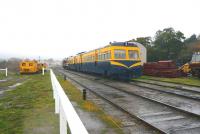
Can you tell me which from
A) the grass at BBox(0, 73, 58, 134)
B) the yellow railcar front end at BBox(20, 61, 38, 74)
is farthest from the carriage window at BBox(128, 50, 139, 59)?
the yellow railcar front end at BBox(20, 61, 38, 74)

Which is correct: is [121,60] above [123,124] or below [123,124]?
above

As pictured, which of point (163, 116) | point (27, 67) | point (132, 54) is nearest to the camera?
point (163, 116)

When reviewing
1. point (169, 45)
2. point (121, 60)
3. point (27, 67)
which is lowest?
point (27, 67)

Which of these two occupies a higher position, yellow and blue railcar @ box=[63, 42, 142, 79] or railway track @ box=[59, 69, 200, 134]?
yellow and blue railcar @ box=[63, 42, 142, 79]

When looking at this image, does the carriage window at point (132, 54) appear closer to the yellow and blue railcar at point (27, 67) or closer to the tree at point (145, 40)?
the yellow and blue railcar at point (27, 67)

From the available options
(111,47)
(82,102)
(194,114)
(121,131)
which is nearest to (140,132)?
(121,131)

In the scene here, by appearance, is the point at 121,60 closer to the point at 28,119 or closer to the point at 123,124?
the point at 123,124

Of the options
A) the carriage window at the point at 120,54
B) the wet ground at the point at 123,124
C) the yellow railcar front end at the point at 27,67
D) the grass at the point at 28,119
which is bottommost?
the wet ground at the point at 123,124

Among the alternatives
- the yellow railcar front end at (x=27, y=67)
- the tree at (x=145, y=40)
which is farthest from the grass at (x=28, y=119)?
the tree at (x=145, y=40)

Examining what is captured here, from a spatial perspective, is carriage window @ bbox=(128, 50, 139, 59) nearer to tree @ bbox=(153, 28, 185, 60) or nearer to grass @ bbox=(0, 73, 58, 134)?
grass @ bbox=(0, 73, 58, 134)

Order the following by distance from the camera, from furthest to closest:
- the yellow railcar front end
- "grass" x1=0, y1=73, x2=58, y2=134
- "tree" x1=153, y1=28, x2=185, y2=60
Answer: "tree" x1=153, y1=28, x2=185, y2=60
the yellow railcar front end
"grass" x1=0, y1=73, x2=58, y2=134

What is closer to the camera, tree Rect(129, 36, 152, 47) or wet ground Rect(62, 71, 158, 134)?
wet ground Rect(62, 71, 158, 134)

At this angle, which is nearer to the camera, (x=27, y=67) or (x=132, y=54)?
(x=132, y=54)

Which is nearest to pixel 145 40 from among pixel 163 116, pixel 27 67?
pixel 27 67
